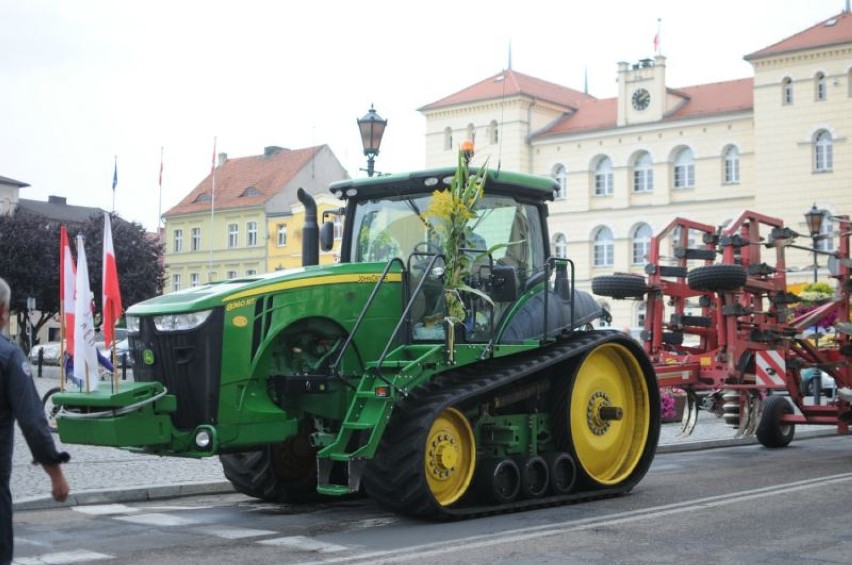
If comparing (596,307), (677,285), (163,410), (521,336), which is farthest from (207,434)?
(677,285)

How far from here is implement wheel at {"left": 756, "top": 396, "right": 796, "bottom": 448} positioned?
58.4ft

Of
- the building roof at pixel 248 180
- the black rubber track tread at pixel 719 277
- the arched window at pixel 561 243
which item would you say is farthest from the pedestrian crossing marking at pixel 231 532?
the building roof at pixel 248 180

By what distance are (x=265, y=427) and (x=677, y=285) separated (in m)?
8.62

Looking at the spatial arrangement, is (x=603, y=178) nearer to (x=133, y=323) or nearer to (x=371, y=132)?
(x=371, y=132)

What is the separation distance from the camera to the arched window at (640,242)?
2876 inches

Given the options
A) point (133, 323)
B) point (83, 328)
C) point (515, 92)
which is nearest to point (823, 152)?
point (515, 92)

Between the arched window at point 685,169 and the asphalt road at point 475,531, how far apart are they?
61.0 metres

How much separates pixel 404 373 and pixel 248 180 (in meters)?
78.5

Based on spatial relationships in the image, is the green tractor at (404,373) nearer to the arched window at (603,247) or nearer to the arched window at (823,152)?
the arched window at (823,152)

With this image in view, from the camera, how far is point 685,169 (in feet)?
238

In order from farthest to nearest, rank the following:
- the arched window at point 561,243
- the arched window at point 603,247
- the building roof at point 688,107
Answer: the arched window at point 561,243 → the arched window at point 603,247 → the building roof at point 688,107

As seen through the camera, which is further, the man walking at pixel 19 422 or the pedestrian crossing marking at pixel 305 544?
the pedestrian crossing marking at pixel 305 544

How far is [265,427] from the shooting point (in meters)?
9.95

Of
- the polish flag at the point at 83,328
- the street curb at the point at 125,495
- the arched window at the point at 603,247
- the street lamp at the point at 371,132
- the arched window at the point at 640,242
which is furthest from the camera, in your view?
the arched window at the point at 603,247
